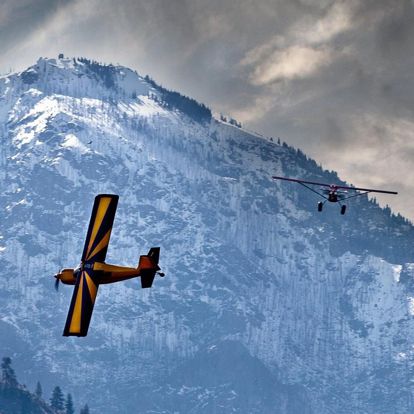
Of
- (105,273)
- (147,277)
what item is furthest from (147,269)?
(105,273)

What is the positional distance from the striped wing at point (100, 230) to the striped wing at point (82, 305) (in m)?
1.89

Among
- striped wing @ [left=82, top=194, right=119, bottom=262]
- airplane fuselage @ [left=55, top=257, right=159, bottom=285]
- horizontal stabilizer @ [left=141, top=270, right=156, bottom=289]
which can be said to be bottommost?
airplane fuselage @ [left=55, top=257, right=159, bottom=285]

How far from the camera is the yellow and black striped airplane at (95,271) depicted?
14238 centimetres

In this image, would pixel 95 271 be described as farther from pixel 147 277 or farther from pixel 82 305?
pixel 147 277

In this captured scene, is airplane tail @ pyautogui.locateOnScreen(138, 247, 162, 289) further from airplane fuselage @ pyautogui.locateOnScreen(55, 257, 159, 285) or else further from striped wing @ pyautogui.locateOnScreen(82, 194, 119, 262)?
striped wing @ pyautogui.locateOnScreen(82, 194, 119, 262)

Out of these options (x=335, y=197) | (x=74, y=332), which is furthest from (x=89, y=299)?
(x=335, y=197)

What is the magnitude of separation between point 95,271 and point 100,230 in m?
4.96

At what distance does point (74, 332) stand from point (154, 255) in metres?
14.7

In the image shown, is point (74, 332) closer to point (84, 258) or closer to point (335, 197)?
point (84, 258)

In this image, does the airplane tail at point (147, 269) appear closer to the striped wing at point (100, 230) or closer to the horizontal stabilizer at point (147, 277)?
the horizontal stabilizer at point (147, 277)

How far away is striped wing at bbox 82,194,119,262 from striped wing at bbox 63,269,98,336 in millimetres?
1890

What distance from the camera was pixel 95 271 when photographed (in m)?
145

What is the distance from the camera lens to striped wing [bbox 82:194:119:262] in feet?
478

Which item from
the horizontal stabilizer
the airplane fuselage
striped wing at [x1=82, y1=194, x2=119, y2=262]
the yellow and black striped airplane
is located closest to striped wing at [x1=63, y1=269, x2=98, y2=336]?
the yellow and black striped airplane
